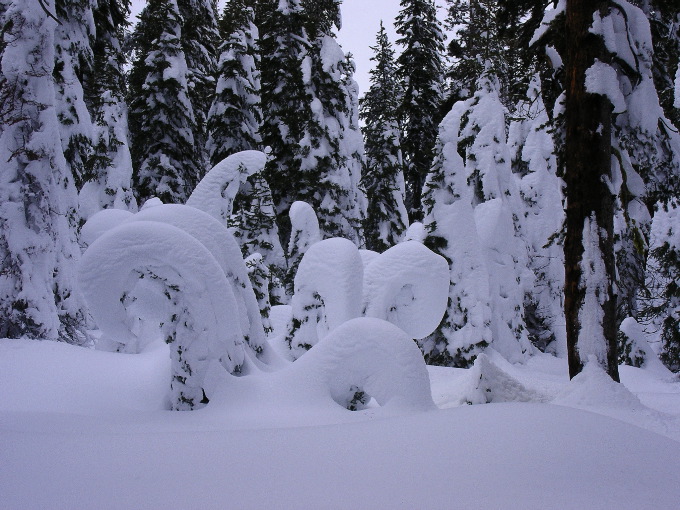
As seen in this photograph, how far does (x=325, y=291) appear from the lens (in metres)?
6.52

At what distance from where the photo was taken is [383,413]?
3.80 m

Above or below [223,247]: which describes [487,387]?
below

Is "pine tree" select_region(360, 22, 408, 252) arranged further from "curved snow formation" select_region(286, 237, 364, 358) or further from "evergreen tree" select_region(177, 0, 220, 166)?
"curved snow formation" select_region(286, 237, 364, 358)

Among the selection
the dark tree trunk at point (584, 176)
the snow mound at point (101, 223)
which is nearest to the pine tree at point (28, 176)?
the snow mound at point (101, 223)

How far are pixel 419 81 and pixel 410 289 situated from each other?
23.9 m

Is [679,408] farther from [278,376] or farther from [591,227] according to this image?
[278,376]

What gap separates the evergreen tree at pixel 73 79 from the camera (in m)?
11.2

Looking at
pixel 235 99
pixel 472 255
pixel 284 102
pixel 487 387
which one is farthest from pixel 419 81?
pixel 487 387

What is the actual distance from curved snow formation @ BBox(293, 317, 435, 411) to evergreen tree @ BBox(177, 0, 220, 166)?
2139cm

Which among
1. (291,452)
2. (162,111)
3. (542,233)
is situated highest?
(162,111)

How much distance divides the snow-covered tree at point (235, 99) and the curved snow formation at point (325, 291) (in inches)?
583

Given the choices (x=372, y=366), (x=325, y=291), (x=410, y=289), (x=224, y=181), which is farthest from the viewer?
(x=410, y=289)

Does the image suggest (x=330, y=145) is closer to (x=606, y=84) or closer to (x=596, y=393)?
(x=606, y=84)

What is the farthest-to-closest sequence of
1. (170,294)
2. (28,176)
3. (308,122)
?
(308,122) → (28,176) → (170,294)
